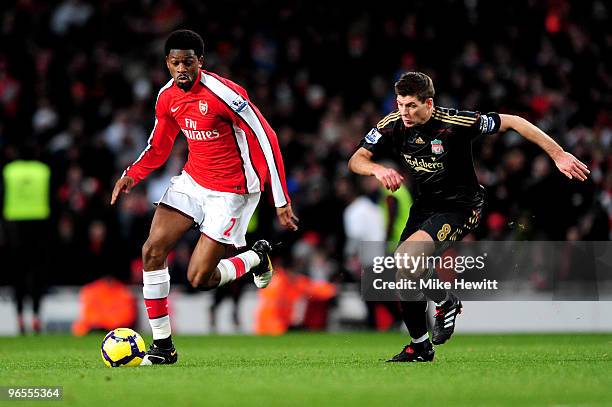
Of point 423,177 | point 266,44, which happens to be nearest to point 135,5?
point 266,44

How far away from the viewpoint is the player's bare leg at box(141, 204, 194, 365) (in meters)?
8.19

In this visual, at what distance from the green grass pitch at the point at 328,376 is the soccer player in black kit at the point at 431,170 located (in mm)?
371

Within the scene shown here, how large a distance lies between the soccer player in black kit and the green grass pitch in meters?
0.37

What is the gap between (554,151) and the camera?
25.5 feet

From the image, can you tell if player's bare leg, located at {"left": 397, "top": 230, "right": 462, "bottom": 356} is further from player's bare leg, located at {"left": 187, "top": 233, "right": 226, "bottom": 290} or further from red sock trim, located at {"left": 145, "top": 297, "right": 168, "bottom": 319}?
red sock trim, located at {"left": 145, "top": 297, "right": 168, "bottom": 319}

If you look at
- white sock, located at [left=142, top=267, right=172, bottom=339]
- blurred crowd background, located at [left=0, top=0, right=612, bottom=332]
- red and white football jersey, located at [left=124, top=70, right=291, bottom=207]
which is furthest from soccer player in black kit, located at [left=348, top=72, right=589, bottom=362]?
blurred crowd background, located at [left=0, top=0, right=612, bottom=332]

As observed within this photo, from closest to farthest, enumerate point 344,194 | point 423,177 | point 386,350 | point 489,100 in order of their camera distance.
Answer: point 423,177 → point 386,350 → point 344,194 → point 489,100

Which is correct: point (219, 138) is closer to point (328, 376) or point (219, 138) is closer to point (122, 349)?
point (122, 349)

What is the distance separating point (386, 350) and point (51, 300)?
224 inches

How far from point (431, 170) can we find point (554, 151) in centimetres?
90

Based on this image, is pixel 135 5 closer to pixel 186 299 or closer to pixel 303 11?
pixel 303 11

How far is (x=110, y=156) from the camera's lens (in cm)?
1691

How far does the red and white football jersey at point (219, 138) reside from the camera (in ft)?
27.4

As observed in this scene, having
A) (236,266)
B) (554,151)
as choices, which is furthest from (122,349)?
(554,151)
